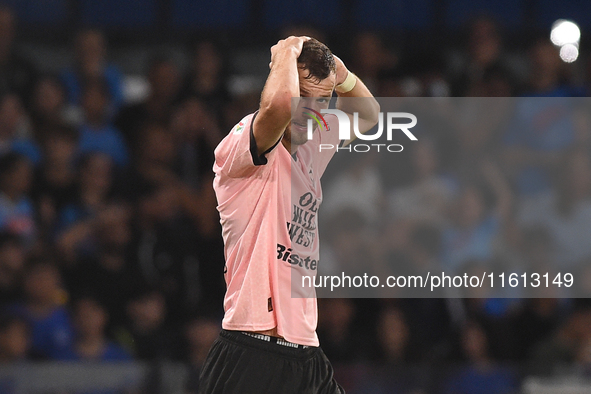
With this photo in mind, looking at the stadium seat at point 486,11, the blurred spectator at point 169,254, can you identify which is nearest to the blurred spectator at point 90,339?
the blurred spectator at point 169,254

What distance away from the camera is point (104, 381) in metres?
4.64

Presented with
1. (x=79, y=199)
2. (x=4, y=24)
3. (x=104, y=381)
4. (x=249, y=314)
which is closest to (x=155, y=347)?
(x=104, y=381)

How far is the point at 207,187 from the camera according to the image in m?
5.57

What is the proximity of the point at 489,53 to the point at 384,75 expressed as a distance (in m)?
0.83

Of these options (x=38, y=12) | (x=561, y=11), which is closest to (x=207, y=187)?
(x=38, y=12)

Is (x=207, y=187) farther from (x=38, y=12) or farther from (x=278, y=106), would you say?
(x=278, y=106)

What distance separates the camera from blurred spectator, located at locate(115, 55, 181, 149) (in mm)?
5863

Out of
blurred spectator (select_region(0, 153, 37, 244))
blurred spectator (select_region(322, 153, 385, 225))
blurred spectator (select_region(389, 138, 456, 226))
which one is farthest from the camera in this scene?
blurred spectator (select_region(0, 153, 37, 244))

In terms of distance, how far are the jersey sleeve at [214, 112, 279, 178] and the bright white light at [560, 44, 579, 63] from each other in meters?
3.84

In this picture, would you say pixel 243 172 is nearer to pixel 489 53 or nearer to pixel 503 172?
pixel 503 172

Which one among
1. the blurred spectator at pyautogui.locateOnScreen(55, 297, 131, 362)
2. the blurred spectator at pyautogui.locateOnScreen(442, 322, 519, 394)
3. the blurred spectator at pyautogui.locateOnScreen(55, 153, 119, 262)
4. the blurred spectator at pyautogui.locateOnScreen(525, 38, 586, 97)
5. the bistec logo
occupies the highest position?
the blurred spectator at pyautogui.locateOnScreen(525, 38, 586, 97)

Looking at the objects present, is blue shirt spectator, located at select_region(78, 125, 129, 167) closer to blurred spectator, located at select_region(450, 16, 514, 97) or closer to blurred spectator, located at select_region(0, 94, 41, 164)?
blurred spectator, located at select_region(0, 94, 41, 164)

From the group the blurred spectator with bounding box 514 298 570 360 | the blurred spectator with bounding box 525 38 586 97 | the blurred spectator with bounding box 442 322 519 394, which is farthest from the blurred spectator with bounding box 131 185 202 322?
the blurred spectator with bounding box 525 38 586 97

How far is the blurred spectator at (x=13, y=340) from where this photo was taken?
16.4ft
